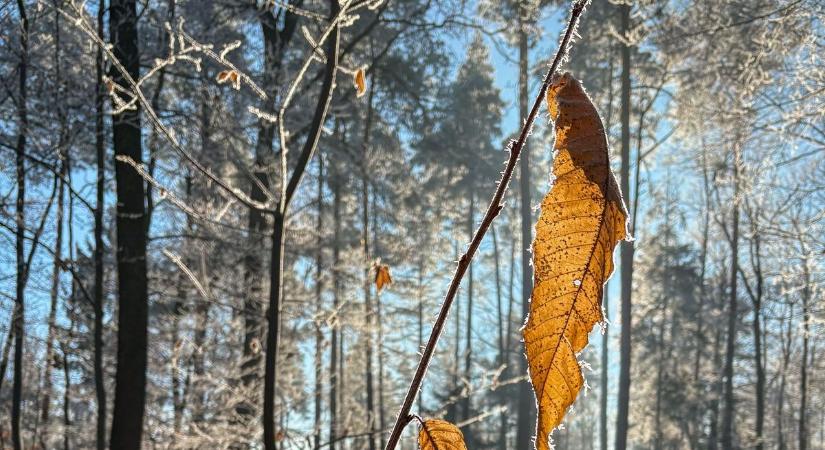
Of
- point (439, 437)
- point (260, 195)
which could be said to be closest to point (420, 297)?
point (260, 195)

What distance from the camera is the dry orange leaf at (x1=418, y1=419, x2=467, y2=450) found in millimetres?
445

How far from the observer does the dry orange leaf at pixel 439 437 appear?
17.5 inches

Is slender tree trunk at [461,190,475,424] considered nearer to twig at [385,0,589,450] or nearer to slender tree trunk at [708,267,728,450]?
slender tree trunk at [708,267,728,450]

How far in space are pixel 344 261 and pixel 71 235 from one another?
3.42m

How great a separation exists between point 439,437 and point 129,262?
498 cm

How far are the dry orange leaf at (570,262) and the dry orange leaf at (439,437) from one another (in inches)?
3.1

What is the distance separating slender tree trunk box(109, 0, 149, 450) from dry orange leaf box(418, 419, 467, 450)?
4.83 m

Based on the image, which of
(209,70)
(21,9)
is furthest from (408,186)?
(21,9)

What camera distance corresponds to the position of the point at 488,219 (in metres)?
0.40

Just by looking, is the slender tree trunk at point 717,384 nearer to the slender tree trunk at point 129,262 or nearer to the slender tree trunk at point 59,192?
the slender tree trunk at point 59,192

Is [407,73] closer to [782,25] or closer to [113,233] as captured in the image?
[113,233]

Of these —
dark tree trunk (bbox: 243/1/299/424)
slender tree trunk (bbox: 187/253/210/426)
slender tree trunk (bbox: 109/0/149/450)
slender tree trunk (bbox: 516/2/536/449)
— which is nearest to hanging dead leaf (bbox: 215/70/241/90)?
slender tree trunk (bbox: 109/0/149/450)

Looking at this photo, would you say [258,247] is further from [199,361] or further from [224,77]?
[224,77]

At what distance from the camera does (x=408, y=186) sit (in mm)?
13070
